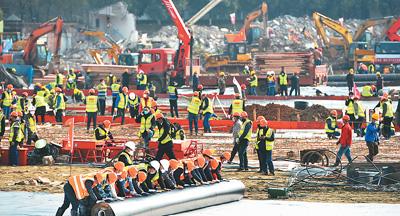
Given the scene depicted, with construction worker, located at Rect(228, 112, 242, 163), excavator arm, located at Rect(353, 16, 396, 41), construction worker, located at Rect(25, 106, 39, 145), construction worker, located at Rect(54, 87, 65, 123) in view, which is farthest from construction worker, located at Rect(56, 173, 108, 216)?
excavator arm, located at Rect(353, 16, 396, 41)

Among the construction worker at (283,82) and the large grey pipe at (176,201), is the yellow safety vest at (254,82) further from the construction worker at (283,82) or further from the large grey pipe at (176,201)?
the large grey pipe at (176,201)

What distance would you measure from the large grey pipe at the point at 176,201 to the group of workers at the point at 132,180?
0.60 ft

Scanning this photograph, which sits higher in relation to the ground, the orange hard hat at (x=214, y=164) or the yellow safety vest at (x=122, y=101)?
the yellow safety vest at (x=122, y=101)

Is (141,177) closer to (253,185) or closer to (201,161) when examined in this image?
(201,161)

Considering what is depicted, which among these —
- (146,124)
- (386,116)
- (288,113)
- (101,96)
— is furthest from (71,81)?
(146,124)

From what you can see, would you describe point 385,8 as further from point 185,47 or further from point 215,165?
point 215,165

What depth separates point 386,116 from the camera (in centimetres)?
3547

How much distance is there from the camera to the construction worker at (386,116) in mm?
35219

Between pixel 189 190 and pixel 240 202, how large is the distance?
175cm

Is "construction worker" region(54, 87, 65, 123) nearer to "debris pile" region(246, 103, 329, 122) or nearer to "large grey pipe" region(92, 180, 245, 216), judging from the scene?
"debris pile" region(246, 103, 329, 122)

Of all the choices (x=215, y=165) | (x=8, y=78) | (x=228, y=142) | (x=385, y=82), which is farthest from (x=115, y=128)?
(x=385, y=82)

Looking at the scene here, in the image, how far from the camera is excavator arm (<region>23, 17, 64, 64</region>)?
62.3 metres

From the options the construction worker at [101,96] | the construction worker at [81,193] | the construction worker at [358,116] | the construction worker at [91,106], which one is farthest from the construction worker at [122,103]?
the construction worker at [81,193]

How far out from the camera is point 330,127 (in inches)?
1411
